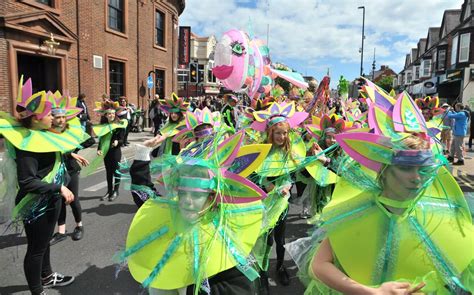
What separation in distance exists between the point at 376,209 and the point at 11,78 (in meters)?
11.4

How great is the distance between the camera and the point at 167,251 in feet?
6.04

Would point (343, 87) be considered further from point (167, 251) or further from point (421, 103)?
point (167, 251)

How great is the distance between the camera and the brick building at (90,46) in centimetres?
1027

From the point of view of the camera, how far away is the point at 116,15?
633 inches

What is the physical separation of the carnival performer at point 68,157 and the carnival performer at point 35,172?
0.71 feet

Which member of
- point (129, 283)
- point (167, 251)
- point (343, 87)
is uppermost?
point (343, 87)

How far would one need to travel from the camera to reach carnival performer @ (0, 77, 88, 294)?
3.00m

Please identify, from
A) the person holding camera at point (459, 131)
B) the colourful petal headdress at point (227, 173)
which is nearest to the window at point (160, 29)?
the person holding camera at point (459, 131)

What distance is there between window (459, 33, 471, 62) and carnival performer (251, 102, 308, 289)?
28.7 meters

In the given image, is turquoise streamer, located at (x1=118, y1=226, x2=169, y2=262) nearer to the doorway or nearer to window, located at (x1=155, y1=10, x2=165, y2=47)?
the doorway

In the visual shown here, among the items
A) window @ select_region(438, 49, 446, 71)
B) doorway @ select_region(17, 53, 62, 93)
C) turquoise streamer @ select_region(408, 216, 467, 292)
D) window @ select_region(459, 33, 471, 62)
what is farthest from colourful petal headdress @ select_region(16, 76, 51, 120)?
window @ select_region(438, 49, 446, 71)

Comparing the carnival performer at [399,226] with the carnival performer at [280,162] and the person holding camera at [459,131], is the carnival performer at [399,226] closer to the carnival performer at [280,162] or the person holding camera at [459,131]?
the carnival performer at [280,162]

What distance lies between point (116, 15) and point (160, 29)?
4366 millimetres

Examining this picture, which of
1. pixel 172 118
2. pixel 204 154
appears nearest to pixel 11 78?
pixel 172 118
